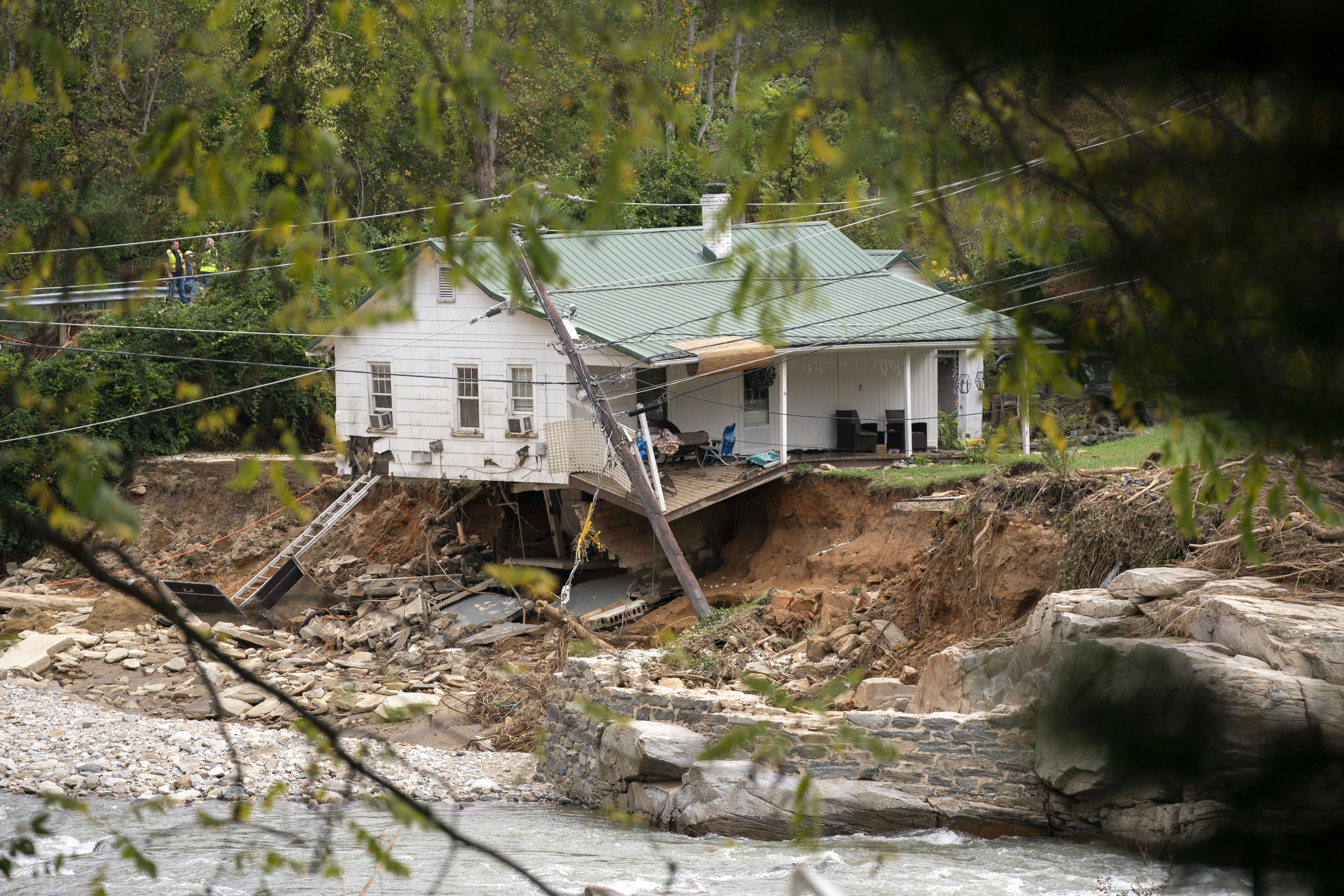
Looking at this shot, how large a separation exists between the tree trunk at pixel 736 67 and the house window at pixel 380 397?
9104 millimetres

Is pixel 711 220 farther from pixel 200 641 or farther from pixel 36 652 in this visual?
pixel 200 641

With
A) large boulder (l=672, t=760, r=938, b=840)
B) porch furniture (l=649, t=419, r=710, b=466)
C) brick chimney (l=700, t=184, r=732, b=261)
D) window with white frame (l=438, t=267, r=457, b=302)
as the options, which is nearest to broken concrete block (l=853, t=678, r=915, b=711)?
large boulder (l=672, t=760, r=938, b=840)

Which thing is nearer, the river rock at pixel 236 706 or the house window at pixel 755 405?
the river rock at pixel 236 706

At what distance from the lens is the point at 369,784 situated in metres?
13.8

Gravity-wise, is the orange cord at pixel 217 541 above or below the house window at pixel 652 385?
below

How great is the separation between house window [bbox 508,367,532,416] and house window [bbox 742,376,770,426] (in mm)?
4613

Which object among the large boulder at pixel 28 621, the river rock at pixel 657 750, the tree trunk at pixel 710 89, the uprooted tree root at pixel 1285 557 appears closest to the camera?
the uprooted tree root at pixel 1285 557

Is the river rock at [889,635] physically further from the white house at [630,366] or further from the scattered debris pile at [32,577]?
the scattered debris pile at [32,577]

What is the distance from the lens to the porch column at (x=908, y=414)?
2289 cm

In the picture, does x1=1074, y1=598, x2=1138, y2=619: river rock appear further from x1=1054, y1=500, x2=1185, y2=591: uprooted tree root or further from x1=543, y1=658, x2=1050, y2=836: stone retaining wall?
x1=1054, y1=500, x2=1185, y2=591: uprooted tree root

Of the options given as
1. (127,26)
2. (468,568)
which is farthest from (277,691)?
(127,26)

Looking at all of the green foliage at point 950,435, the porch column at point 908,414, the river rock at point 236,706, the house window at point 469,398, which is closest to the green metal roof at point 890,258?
the porch column at point 908,414

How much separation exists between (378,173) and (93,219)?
107 ft

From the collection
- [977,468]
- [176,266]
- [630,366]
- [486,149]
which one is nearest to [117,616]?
[176,266]
